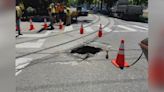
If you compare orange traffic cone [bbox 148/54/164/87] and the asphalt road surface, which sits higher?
orange traffic cone [bbox 148/54/164/87]

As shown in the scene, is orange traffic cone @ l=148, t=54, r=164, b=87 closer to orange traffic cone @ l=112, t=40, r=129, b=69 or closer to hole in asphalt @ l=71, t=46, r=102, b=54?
orange traffic cone @ l=112, t=40, r=129, b=69

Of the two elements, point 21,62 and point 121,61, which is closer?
point 121,61

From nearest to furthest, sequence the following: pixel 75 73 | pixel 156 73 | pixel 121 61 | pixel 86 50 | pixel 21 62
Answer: pixel 156 73 → pixel 75 73 → pixel 121 61 → pixel 21 62 → pixel 86 50

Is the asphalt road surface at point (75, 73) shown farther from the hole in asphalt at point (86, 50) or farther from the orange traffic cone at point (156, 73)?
the orange traffic cone at point (156, 73)

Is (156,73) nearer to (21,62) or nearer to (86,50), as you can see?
(21,62)

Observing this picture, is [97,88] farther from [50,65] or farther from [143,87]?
[50,65]

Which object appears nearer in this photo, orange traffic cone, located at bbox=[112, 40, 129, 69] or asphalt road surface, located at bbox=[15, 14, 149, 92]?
asphalt road surface, located at bbox=[15, 14, 149, 92]

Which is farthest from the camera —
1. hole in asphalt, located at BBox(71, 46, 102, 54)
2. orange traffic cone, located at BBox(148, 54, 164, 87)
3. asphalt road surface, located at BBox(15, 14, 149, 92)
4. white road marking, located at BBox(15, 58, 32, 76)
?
hole in asphalt, located at BBox(71, 46, 102, 54)

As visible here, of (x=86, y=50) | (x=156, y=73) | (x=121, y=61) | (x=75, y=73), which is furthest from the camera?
(x=86, y=50)

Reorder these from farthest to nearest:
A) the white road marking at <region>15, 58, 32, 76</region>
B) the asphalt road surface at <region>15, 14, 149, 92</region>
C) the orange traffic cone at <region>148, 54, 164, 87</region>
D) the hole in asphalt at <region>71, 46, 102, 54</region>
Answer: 1. the hole in asphalt at <region>71, 46, 102, 54</region>
2. the white road marking at <region>15, 58, 32, 76</region>
3. the asphalt road surface at <region>15, 14, 149, 92</region>
4. the orange traffic cone at <region>148, 54, 164, 87</region>

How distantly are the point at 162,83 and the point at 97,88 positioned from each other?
12.0ft

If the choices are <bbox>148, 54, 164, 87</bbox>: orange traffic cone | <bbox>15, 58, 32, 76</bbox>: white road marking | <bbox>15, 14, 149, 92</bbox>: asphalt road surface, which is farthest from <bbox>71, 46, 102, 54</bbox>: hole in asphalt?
<bbox>148, 54, 164, 87</bbox>: orange traffic cone

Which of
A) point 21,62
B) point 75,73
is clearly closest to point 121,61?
point 75,73

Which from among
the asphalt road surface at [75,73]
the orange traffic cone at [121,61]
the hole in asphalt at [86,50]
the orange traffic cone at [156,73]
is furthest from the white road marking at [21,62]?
the orange traffic cone at [156,73]
